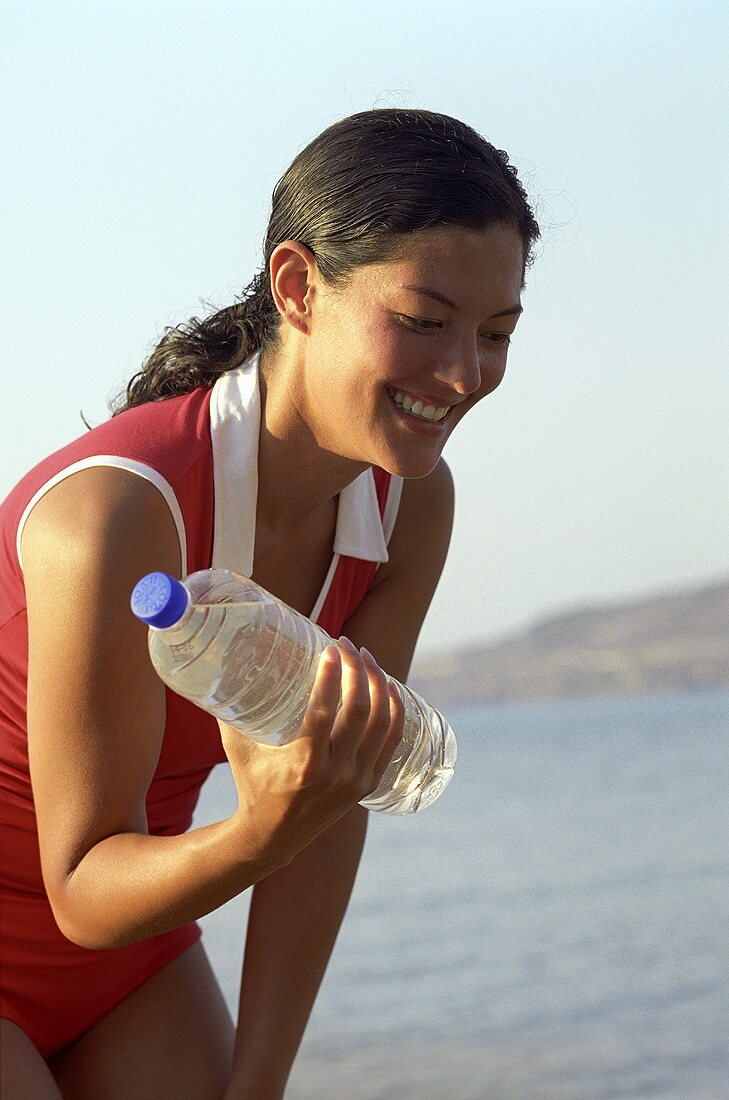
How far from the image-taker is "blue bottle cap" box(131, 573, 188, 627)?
3.51ft

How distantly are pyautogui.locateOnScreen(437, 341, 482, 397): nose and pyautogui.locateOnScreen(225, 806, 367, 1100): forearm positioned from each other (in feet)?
2.26

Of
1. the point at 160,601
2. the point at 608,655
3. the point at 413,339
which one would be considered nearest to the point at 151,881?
the point at 160,601

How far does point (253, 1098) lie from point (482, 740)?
630 inches

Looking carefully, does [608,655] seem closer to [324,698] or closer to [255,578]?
[255,578]

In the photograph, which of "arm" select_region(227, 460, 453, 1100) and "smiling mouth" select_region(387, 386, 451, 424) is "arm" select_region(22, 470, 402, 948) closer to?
"smiling mouth" select_region(387, 386, 451, 424)

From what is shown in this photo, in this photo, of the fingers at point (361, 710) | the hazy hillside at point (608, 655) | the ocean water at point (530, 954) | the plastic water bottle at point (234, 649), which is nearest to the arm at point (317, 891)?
the plastic water bottle at point (234, 649)

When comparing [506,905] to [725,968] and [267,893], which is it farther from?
[267,893]

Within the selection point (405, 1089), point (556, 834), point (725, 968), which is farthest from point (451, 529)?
point (556, 834)

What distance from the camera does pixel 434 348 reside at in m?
1.47

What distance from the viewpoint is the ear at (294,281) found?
61.4 inches

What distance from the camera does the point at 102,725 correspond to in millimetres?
1349

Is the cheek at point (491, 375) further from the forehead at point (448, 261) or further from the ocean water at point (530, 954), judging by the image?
the ocean water at point (530, 954)

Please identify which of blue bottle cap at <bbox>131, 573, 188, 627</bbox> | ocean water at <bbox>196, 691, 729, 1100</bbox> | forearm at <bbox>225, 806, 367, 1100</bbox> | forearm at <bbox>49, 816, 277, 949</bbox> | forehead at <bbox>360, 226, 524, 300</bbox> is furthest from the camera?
ocean water at <bbox>196, 691, 729, 1100</bbox>

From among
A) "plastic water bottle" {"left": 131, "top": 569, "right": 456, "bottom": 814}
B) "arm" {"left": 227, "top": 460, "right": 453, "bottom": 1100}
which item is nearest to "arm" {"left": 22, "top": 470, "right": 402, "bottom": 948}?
"plastic water bottle" {"left": 131, "top": 569, "right": 456, "bottom": 814}
